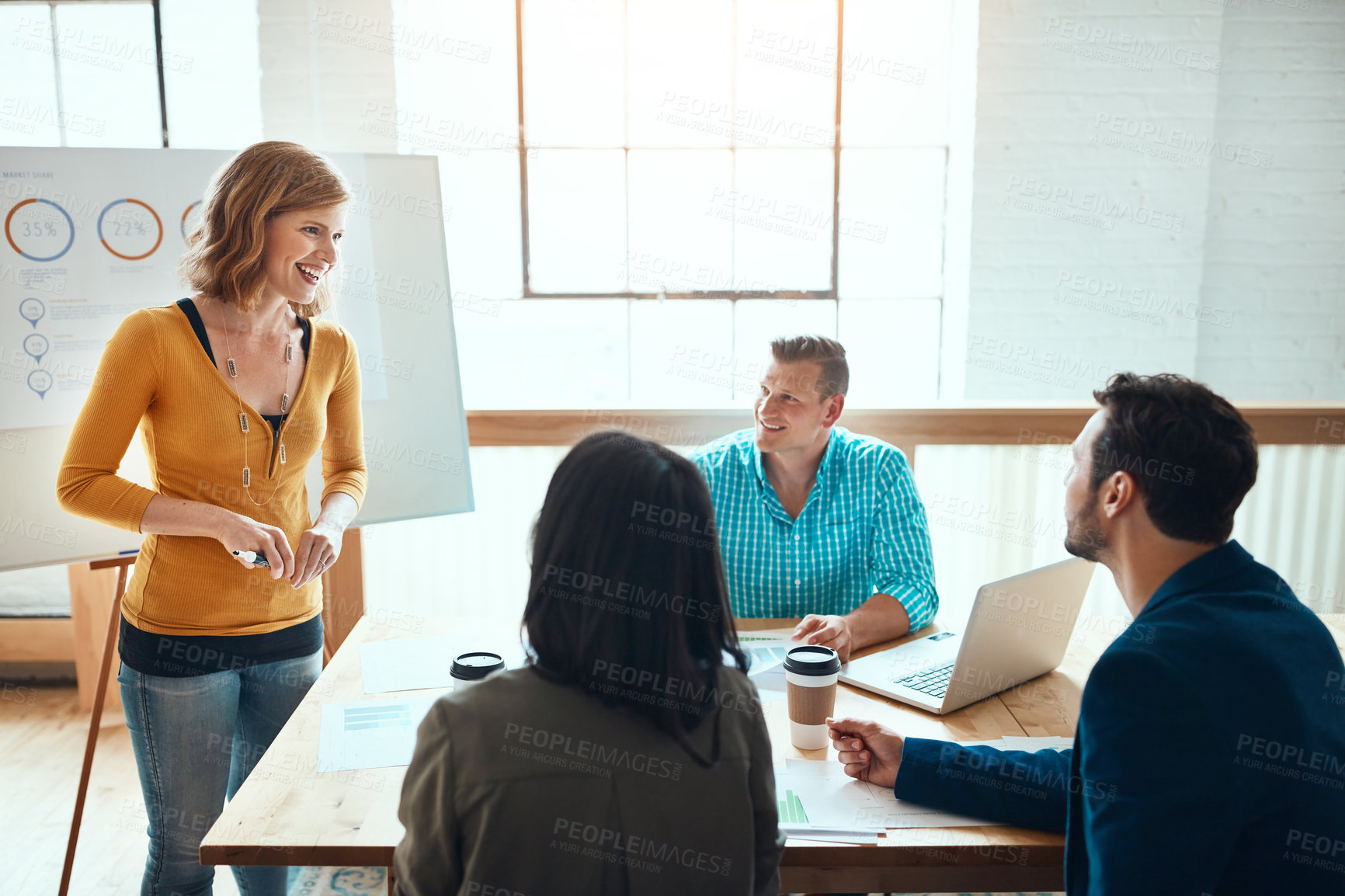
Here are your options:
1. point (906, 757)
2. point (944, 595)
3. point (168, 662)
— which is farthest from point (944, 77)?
point (168, 662)

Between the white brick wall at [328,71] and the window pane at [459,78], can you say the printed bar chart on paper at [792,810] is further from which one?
the window pane at [459,78]

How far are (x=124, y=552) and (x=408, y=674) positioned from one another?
36.1 inches

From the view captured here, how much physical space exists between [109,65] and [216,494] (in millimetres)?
2336

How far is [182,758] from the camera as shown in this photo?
1.44 meters

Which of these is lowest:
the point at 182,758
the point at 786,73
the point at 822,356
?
the point at 182,758

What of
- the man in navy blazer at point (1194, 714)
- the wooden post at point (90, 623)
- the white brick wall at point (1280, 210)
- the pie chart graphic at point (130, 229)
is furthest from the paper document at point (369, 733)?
the white brick wall at point (1280, 210)

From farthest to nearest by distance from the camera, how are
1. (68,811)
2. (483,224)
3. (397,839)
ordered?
1. (483,224)
2. (68,811)
3. (397,839)

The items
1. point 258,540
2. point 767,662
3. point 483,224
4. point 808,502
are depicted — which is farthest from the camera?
point 483,224

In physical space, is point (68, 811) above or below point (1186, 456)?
below

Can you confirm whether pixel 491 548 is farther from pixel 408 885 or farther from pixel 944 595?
pixel 408 885

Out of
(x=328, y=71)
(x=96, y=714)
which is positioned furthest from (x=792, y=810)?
(x=328, y=71)

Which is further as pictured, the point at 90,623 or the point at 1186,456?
the point at 90,623

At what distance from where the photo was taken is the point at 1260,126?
3.13m

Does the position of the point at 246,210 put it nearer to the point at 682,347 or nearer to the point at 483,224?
the point at 483,224
